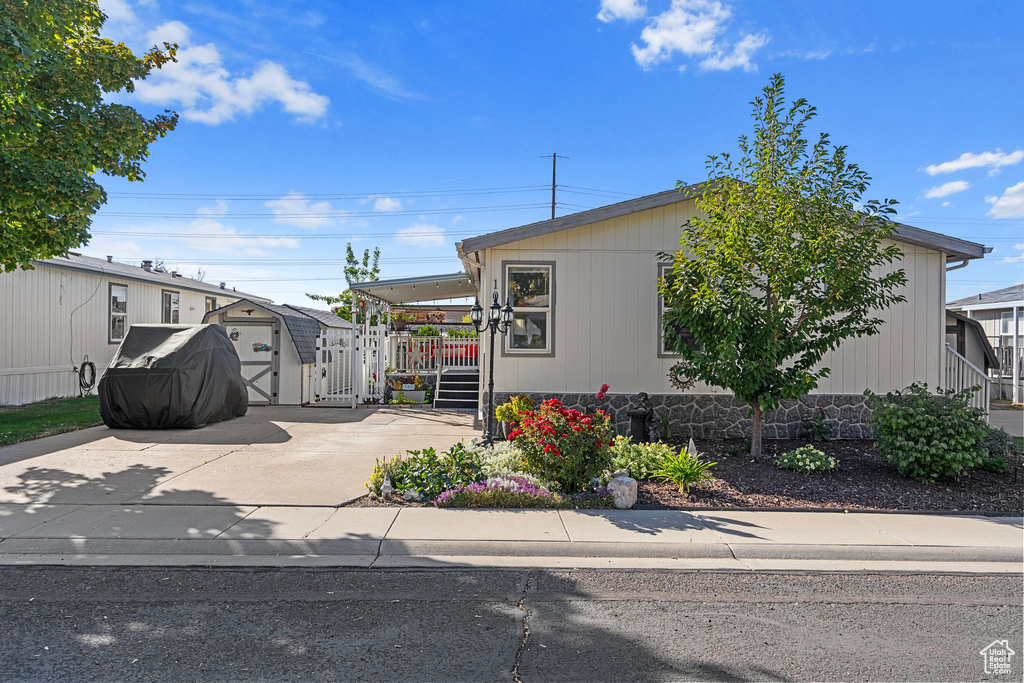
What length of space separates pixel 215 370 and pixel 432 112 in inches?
359

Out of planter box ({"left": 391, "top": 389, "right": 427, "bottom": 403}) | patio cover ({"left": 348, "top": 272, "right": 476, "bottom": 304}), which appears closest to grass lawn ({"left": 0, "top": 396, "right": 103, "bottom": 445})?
patio cover ({"left": 348, "top": 272, "right": 476, "bottom": 304})

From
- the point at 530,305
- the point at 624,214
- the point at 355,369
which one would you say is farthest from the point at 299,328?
the point at 624,214

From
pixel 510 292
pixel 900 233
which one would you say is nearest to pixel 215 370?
pixel 510 292

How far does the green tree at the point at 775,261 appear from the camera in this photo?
283 inches

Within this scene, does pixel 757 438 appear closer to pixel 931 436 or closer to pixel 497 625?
pixel 931 436

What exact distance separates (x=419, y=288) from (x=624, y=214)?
660 centimetres

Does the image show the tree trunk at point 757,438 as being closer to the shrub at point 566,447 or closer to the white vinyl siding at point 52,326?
the shrub at point 566,447

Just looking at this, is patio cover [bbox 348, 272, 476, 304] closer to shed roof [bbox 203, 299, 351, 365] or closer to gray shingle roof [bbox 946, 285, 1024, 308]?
shed roof [bbox 203, 299, 351, 365]

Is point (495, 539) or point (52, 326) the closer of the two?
point (495, 539)

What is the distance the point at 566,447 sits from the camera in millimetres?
6059

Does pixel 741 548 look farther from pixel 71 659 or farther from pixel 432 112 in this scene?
pixel 432 112

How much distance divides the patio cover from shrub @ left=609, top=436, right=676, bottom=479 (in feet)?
22.5

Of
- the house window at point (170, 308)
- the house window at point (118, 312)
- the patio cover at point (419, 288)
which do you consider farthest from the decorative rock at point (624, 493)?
the house window at point (170, 308)

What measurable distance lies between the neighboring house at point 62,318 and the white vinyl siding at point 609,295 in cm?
1201
